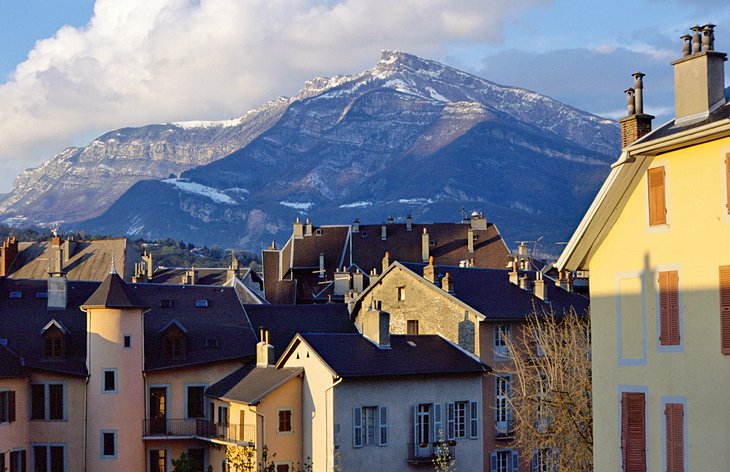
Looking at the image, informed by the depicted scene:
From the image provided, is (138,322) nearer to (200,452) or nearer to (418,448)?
(200,452)

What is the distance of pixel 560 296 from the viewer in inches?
2576

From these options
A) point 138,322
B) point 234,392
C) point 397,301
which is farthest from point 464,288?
point 138,322

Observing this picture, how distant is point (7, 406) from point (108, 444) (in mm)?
5281

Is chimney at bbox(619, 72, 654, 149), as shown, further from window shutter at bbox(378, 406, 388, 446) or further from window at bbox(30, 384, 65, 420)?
window at bbox(30, 384, 65, 420)

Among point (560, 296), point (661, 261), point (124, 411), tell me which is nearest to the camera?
point (661, 261)

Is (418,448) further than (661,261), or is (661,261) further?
(418,448)

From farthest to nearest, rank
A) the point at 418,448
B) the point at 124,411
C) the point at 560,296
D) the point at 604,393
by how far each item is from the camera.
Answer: the point at 560,296 → the point at 124,411 → the point at 418,448 → the point at 604,393

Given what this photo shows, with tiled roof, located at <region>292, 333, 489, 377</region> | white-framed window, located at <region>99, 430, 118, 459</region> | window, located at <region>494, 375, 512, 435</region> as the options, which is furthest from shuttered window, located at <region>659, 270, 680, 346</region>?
white-framed window, located at <region>99, 430, 118, 459</region>

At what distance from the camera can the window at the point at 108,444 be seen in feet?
200

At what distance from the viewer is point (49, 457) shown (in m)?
60.7

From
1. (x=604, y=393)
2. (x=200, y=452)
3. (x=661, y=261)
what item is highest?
(x=661, y=261)

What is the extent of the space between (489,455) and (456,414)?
2731 mm

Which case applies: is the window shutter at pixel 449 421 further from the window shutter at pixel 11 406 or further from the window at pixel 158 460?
the window shutter at pixel 11 406

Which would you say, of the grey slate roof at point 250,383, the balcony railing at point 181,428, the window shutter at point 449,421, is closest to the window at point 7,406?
the balcony railing at point 181,428
